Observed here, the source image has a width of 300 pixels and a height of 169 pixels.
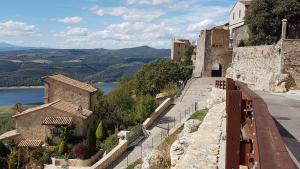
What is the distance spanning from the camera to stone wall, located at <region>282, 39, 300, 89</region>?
1022 inches

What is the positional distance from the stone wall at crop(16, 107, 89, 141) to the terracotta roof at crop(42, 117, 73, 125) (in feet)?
1.06

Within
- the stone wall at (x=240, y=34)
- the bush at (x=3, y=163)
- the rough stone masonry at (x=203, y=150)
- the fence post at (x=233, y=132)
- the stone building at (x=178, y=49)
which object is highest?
the stone wall at (x=240, y=34)

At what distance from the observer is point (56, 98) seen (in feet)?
116

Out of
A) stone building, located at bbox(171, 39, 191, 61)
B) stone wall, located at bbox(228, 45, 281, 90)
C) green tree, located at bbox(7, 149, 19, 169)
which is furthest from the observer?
stone building, located at bbox(171, 39, 191, 61)

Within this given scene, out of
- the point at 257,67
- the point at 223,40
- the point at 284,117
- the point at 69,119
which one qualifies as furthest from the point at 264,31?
the point at 284,117

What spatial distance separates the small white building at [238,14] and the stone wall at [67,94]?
77.3 feet

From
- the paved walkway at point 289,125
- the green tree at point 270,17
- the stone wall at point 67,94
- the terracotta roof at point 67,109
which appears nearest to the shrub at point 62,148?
the terracotta roof at point 67,109

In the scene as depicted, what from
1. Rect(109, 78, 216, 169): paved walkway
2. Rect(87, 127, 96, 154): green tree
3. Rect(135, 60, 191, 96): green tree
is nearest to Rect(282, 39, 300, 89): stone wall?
Rect(109, 78, 216, 169): paved walkway

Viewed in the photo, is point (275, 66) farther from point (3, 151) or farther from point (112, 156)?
point (3, 151)

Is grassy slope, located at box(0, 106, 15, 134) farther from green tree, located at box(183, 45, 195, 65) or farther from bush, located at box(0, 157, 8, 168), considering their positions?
green tree, located at box(183, 45, 195, 65)

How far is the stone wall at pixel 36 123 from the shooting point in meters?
31.7

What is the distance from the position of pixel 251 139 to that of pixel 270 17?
112 ft

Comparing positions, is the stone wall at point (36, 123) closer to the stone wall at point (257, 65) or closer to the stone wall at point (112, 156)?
the stone wall at point (112, 156)

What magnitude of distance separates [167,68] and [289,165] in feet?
147
